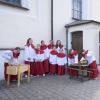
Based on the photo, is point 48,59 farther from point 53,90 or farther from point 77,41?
point 53,90

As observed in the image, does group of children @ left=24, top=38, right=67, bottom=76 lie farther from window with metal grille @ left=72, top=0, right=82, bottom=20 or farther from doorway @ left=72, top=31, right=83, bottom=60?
window with metal grille @ left=72, top=0, right=82, bottom=20

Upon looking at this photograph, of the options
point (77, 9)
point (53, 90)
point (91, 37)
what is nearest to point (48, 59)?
point (91, 37)

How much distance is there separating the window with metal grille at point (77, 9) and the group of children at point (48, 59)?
4.27 m

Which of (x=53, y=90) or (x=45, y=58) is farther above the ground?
(x=45, y=58)

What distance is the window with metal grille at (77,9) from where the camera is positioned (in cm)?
1690

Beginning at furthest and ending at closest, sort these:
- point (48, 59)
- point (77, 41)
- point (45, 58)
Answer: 1. point (77, 41)
2. point (48, 59)
3. point (45, 58)

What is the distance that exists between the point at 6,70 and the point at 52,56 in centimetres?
343

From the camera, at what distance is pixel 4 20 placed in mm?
11414

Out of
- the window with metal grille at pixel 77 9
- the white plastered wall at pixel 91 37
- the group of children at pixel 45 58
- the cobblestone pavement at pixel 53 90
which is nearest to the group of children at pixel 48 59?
the group of children at pixel 45 58

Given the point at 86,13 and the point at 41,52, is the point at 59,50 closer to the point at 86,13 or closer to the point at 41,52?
→ the point at 41,52

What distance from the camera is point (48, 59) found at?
512 inches

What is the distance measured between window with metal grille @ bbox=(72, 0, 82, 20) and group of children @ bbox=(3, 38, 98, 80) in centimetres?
427

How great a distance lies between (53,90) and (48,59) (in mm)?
4188

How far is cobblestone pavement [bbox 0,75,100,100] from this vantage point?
25.9ft
